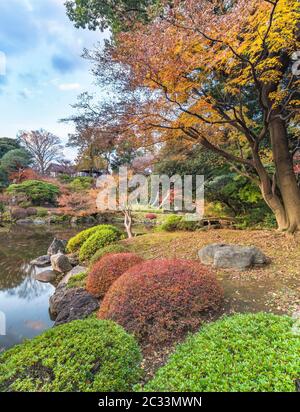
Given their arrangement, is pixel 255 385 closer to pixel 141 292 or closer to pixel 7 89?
pixel 141 292

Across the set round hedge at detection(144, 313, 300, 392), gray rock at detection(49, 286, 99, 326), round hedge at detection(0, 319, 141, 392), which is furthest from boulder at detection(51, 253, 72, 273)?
round hedge at detection(144, 313, 300, 392)

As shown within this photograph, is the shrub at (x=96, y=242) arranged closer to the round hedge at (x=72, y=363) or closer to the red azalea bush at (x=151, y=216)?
the round hedge at (x=72, y=363)

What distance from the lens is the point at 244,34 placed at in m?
3.80

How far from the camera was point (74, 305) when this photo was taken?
3.86 m

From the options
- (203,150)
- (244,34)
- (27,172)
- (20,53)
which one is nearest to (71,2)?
(20,53)

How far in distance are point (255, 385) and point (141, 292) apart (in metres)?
1.52

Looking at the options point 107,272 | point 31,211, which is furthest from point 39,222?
point 107,272

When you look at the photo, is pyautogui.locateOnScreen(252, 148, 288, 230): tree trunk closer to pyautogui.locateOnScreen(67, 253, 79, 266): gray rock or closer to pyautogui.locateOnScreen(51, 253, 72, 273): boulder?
pyautogui.locateOnScreen(67, 253, 79, 266): gray rock

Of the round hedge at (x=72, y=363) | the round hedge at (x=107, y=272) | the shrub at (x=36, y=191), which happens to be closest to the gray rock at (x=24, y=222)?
the shrub at (x=36, y=191)

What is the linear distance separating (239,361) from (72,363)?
116cm

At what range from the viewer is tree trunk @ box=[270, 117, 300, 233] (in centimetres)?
604

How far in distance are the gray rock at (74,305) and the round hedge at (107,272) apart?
143 mm

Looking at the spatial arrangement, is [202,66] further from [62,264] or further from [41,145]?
[41,145]

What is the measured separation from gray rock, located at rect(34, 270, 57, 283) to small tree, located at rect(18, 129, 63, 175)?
22.4 metres
